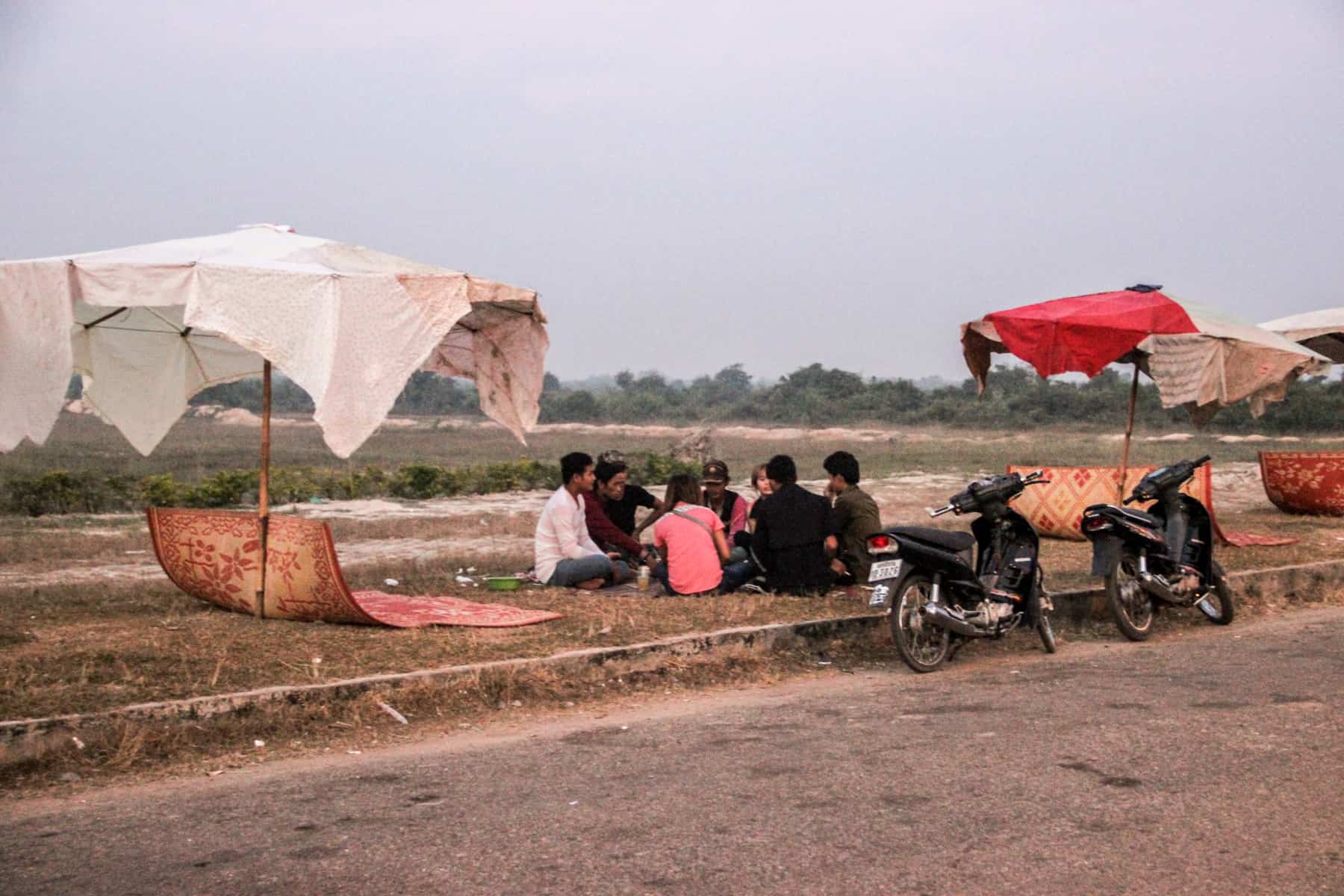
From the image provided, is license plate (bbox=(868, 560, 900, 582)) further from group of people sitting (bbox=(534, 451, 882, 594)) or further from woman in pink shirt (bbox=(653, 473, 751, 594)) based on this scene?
woman in pink shirt (bbox=(653, 473, 751, 594))

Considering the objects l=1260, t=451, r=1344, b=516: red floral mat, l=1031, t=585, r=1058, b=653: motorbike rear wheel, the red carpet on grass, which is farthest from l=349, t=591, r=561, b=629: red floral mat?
l=1260, t=451, r=1344, b=516: red floral mat

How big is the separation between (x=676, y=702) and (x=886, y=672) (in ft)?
4.93

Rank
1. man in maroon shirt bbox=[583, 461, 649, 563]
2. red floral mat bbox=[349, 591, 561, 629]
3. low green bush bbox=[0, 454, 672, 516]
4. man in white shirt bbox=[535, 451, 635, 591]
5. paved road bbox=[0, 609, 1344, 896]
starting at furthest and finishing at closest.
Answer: low green bush bbox=[0, 454, 672, 516] → man in maroon shirt bbox=[583, 461, 649, 563] → man in white shirt bbox=[535, 451, 635, 591] → red floral mat bbox=[349, 591, 561, 629] → paved road bbox=[0, 609, 1344, 896]

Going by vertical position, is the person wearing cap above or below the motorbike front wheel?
above

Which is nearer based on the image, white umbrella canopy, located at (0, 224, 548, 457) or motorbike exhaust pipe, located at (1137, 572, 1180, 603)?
white umbrella canopy, located at (0, 224, 548, 457)

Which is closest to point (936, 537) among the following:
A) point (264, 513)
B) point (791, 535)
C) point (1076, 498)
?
point (791, 535)

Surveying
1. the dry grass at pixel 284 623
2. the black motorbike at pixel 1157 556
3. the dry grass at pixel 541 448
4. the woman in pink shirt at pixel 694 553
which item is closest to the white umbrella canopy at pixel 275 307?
the dry grass at pixel 284 623

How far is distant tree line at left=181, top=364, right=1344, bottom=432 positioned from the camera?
5391 centimetres

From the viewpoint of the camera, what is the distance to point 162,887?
4.23 m

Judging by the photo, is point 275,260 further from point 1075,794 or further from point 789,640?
point 1075,794

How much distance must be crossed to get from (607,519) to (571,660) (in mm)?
3279

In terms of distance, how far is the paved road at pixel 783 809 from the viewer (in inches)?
170

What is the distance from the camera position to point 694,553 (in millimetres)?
9703

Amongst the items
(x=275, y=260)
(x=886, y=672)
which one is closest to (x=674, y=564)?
(x=886, y=672)
